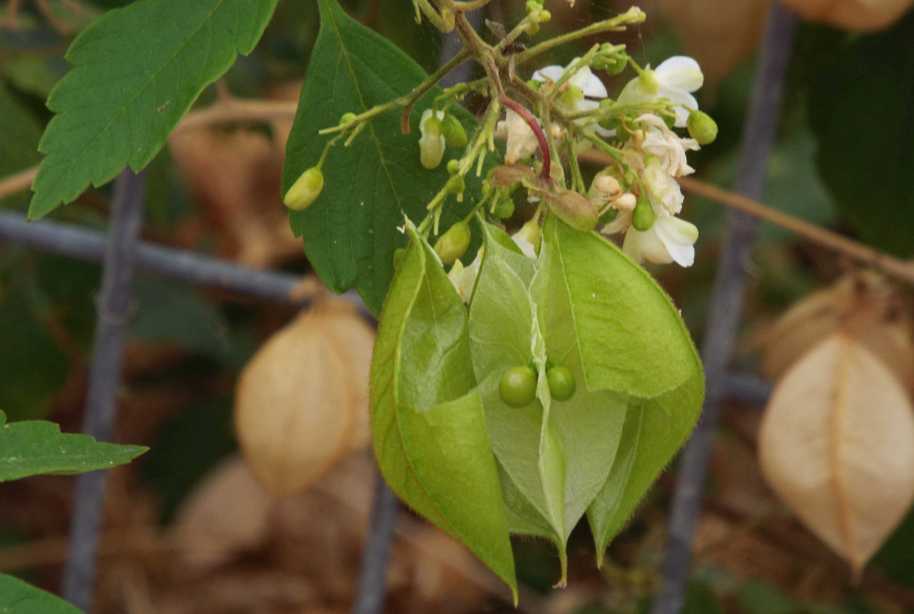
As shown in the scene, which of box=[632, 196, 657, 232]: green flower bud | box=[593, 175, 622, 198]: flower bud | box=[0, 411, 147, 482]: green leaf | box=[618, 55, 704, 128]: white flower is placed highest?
box=[618, 55, 704, 128]: white flower

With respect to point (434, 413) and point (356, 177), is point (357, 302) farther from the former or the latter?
point (434, 413)

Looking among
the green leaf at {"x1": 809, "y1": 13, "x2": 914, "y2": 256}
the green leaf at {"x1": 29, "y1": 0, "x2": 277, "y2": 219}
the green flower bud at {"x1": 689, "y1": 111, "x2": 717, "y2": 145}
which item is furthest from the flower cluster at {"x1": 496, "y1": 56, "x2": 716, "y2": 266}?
the green leaf at {"x1": 809, "y1": 13, "x2": 914, "y2": 256}

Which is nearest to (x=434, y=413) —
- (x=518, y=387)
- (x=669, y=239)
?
(x=518, y=387)

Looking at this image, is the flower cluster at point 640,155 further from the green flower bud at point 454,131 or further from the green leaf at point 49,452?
the green leaf at point 49,452

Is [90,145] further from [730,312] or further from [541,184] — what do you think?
[730,312]

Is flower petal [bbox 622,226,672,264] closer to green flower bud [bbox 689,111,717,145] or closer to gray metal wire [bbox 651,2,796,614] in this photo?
green flower bud [bbox 689,111,717,145]

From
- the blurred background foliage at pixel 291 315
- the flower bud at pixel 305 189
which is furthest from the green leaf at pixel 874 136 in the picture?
the flower bud at pixel 305 189
